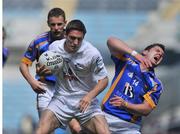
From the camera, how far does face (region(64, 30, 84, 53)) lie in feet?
29.0

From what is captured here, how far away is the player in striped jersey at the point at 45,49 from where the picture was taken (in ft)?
32.2

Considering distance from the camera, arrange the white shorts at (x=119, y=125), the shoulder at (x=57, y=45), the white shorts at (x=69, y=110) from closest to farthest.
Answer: the shoulder at (x=57, y=45)
the white shorts at (x=69, y=110)
the white shorts at (x=119, y=125)

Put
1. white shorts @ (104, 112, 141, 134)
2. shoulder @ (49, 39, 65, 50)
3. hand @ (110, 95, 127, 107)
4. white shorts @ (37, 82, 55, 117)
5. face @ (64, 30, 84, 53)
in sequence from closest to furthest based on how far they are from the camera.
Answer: face @ (64, 30, 84, 53) → hand @ (110, 95, 127, 107) → shoulder @ (49, 39, 65, 50) → white shorts @ (104, 112, 141, 134) → white shorts @ (37, 82, 55, 117)

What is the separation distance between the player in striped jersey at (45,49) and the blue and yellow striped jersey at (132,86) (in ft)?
3.14

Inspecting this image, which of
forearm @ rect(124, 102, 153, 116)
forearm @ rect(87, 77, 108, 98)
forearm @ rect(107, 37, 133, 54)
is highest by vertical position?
forearm @ rect(107, 37, 133, 54)

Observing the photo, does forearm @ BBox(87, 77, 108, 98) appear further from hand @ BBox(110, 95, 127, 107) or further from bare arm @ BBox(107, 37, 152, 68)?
bare arm @ BBox(107, 37, 152, 68)

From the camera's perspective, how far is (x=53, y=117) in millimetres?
9266

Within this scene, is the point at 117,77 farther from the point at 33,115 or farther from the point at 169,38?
the point at 169,38

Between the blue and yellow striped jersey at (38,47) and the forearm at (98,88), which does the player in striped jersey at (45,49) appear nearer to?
the blue and yellow striped jersey at (38,47)

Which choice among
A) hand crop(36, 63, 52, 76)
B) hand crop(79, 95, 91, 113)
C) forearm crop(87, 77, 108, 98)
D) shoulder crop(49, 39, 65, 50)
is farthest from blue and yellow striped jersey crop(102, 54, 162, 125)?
hand crop(36, 63, 52, 76)

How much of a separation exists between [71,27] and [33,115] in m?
17.8

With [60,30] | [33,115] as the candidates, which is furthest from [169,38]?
[60,30]

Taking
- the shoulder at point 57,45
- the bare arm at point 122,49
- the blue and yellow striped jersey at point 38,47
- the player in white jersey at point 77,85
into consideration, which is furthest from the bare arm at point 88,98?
the blue and yellow striped jersey at point 38,47

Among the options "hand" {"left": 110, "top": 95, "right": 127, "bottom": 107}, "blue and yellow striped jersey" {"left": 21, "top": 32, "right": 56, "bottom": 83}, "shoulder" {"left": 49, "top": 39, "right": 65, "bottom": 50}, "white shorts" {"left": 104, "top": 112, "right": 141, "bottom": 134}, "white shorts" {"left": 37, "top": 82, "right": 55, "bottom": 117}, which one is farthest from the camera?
"white shorts" {"left": 37, "top": 82, "right": 55, "bottom": 117}
